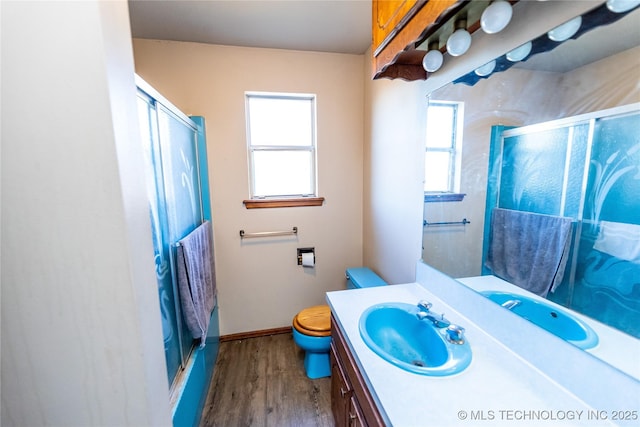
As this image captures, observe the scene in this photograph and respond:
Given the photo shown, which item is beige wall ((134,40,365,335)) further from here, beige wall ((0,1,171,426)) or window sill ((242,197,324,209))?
beige wall ((0,1,171,426))

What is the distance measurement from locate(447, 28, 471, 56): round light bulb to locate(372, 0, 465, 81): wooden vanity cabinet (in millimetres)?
84

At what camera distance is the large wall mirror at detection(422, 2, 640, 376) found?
0.60 meters

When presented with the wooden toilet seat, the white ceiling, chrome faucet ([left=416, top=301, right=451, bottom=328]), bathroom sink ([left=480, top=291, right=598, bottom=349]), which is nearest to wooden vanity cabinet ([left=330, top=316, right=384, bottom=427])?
chrome faucet ([left=416, top=301, right=451, bottom=328])

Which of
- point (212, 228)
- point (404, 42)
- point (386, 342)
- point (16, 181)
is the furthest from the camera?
point (212, 228)

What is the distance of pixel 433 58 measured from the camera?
109 centimetres

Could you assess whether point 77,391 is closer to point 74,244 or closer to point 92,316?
point 92,316

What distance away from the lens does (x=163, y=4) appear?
1463mm

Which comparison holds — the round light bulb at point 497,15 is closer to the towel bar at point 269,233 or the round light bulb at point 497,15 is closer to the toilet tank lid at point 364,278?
the toilet tank lid at point 364,278

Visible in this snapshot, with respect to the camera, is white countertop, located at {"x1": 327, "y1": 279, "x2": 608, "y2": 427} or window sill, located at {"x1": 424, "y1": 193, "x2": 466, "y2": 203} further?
window sill, located at {"x1": 424, "y1": 193, "x2": 466, "y2": 203}

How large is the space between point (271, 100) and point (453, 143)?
156cm

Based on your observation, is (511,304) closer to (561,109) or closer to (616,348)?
(616,348)

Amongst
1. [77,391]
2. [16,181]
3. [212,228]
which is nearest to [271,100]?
[212,228]

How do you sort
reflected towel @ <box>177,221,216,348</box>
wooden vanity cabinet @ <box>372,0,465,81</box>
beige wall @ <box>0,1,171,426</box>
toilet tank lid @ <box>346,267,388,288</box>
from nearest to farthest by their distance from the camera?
1. beige wall @ <box>0,1,171,426</box>
2. wooden vanity cabinet @ <box>372,0,465,81</box>
3. reflected towel @ <box>177,221,216,348</box>
4. toilet tank lid @ <box>346,267,388,288</box>

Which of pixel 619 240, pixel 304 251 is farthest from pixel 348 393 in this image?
pixel 304 251
